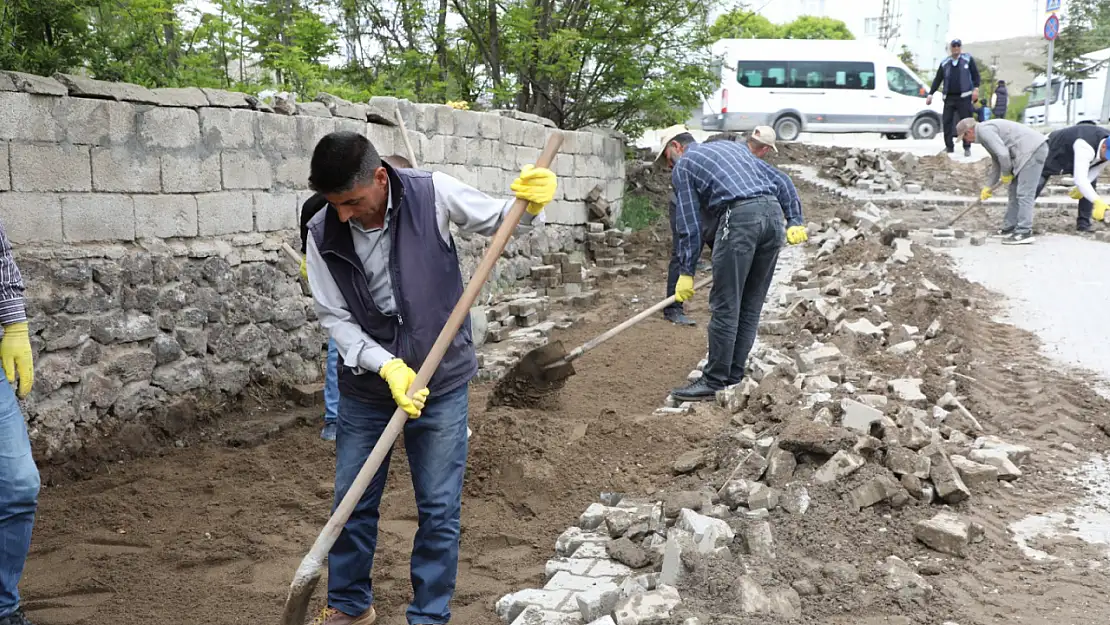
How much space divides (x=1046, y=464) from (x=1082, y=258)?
232 inches

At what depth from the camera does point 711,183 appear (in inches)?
220

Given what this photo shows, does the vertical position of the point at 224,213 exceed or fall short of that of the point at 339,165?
it falls short

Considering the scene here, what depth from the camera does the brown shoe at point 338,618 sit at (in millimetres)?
3211

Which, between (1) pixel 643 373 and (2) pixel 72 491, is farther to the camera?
(1) pixel 643 373

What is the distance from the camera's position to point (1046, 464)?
441 centimetres

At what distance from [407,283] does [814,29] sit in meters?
47.4

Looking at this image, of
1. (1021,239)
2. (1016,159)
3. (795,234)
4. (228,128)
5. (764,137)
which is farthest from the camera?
(1021,239)

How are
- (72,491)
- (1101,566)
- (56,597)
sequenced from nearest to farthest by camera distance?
(1101,566)
(56,597)
(72,491)

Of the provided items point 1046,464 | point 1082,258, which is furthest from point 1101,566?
point 1082,258

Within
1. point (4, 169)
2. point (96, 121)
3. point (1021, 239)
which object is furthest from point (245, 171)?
point (1021, 239)

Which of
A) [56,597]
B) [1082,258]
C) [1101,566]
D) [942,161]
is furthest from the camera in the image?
[942,161]

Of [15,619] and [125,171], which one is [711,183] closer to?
[125,171]

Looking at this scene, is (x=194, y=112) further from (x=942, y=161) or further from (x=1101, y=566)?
(x=942, y=161)

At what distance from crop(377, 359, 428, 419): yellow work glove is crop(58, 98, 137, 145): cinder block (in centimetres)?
319
